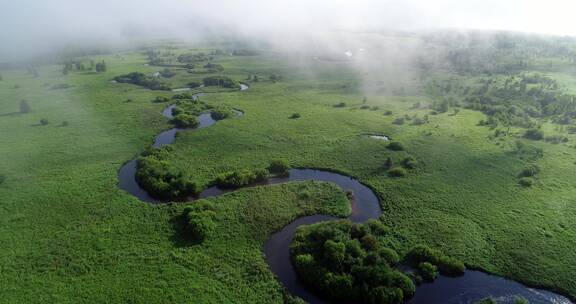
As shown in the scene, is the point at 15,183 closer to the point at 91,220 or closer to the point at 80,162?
the point at 80,162

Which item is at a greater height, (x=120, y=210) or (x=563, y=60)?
(x=563, y=60)

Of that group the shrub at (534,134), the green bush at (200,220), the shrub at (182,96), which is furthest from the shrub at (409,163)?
the shrub at (182,96)

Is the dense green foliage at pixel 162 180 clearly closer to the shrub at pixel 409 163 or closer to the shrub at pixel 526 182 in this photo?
the shrub at pixel 409 163

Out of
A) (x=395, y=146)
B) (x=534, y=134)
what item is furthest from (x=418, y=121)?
(x=534, y=134)

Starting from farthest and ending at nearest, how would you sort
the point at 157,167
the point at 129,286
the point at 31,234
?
the point at 157,167 < the point at 31,234 < the point at 129,286

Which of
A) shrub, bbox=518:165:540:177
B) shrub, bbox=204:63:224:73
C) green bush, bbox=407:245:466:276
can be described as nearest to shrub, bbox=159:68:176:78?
shrub, bbox=204:63:224:73

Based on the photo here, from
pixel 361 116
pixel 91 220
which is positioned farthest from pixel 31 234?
pixel 361 116

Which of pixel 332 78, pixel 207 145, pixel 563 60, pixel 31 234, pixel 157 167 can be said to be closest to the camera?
pixel 31 234
